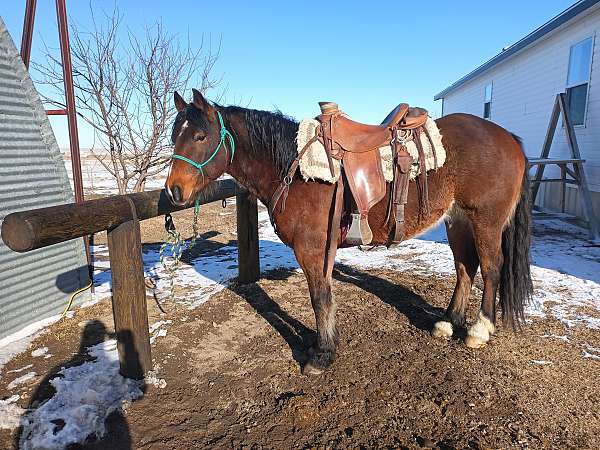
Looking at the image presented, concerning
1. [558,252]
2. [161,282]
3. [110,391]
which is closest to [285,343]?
[110,391]

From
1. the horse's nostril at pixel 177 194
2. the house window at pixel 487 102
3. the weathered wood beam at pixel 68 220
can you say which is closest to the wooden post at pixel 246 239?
the weathered wood beam at pixel 68 220

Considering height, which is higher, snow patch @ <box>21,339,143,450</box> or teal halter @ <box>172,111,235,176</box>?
teal halter @ <box>172,111,235,176</box>

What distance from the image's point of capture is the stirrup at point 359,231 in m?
2.61

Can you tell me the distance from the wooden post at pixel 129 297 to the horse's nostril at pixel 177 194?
39 centimetres

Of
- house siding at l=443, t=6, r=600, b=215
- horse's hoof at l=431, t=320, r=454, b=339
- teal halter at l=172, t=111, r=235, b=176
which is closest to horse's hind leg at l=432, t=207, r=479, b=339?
horse's hoof at l=431, t=320, r=454, b=339

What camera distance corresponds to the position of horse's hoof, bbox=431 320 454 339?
121 inches

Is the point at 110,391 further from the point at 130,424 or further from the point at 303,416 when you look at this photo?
the point at 303,416

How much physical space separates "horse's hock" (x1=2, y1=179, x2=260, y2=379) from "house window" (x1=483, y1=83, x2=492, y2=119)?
41.8 ft

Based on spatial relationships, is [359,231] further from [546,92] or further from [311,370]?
[546,92]

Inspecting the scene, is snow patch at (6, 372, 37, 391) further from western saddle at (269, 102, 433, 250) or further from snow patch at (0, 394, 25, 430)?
western saddle at (269, 102, 433, 250)

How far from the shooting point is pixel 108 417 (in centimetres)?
218

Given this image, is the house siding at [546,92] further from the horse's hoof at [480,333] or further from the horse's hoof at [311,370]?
the horse's hoof at [311,370]

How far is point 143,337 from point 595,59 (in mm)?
9066

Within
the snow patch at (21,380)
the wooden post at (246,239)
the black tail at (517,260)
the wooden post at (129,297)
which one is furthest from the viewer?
the wooden post at (246,239)
